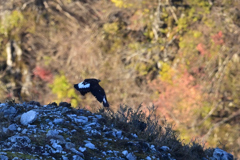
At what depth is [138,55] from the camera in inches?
406

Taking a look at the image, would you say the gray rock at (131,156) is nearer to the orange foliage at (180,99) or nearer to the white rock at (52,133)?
the white rock at (52,133)

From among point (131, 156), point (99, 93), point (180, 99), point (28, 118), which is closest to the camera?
point (131, 156)

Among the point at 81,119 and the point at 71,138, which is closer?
the point at 71,138

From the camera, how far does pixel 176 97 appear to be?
993cm

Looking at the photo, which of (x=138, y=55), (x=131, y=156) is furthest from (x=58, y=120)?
(x=138, y=55)

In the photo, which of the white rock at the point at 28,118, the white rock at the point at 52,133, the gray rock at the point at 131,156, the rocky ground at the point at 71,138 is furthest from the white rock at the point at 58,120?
the gray rock at the point at 131,156

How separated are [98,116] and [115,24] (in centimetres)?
721

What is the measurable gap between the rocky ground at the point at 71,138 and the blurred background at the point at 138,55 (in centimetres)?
495

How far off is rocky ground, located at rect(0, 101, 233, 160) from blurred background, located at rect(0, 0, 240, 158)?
4955 millimetres

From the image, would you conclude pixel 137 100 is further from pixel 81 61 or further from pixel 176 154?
pixel 176 154

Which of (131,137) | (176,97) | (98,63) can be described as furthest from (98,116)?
(98,63)

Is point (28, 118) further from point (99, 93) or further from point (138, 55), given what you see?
point (138, 55)

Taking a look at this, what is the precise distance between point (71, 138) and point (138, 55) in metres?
7.39

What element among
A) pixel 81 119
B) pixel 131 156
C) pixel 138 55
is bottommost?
pixel 131 156
